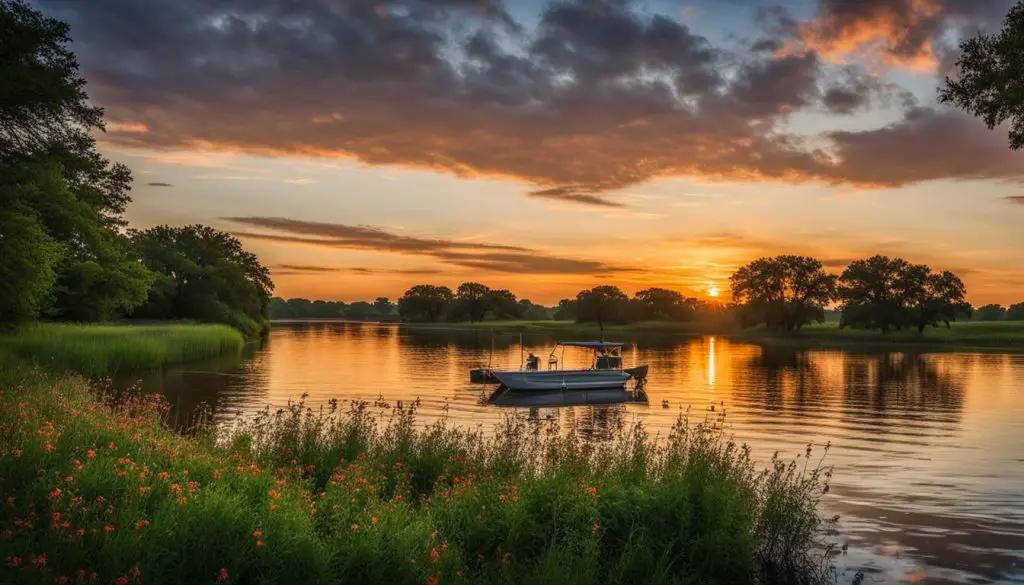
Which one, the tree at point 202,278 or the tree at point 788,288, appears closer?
the tree at point 202,278

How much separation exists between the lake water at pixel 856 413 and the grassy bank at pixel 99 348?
3.24 meters

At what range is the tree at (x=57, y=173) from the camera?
40.9 metres

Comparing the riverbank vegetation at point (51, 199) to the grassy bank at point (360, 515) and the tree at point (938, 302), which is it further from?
the tree at point (938, 302)

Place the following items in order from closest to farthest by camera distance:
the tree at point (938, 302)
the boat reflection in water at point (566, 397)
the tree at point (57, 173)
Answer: the tree at point (57, 173) → the boat reflection in water at point (566, 397) → the tree at point (938, 302)

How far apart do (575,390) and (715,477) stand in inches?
1732

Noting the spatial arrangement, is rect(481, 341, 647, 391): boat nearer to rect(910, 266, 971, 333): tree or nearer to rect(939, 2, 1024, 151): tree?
rect(939, 2, 1024, 151): tree

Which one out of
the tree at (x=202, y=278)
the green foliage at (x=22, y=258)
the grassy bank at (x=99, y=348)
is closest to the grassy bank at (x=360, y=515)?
the grassy bank at (x=99, y=348)

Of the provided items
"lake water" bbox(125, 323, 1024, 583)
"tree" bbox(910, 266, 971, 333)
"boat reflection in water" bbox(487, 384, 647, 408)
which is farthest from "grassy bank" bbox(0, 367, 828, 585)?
"tree" bbox(910, 266, 971, 333)

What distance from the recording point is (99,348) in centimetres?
5409

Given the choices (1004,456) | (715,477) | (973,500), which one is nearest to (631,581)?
(715,477)

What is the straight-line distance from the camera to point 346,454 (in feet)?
65.6

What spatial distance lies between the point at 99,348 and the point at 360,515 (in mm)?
48751

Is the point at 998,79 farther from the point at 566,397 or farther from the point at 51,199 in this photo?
the point at 51,199

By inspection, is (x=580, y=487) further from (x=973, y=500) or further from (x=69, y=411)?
(x=973, y=500)
